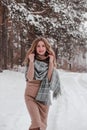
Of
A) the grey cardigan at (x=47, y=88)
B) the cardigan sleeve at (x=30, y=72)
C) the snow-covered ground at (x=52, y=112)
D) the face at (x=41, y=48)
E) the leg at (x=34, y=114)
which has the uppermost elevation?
the face at (x=41, y=48)

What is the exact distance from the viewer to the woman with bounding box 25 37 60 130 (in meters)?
6.84

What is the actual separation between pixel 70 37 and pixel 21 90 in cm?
1570

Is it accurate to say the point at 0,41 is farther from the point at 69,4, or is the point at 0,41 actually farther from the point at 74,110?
the point at 74,110

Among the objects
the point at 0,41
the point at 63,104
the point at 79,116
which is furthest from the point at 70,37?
the point at 79,116

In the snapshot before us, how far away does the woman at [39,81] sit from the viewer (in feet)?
22.4

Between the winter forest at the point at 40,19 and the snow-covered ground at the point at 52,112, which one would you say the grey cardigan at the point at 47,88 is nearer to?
the snow-covered ground at the point at 52,112

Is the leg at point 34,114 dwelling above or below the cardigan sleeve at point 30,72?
below

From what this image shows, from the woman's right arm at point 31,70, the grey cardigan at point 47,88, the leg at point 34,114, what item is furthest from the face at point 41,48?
the leg at point 34,114

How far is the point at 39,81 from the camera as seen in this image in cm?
693

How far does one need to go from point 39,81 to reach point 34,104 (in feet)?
1.26

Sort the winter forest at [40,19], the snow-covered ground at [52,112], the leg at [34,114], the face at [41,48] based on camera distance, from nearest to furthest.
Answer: the leg at [34,114] < the face at [41,48] < the snow-covered ground at [52,112] < the winter forest at [40,19]

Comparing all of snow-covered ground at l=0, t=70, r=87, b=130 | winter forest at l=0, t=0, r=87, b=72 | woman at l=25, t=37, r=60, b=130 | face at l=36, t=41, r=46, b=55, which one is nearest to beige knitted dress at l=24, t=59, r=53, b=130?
woman at l=25, t=37, r=60, b=130

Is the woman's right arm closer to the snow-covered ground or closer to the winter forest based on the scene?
the snow-covered ground

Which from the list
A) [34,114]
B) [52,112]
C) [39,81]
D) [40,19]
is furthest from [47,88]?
[40,19]
